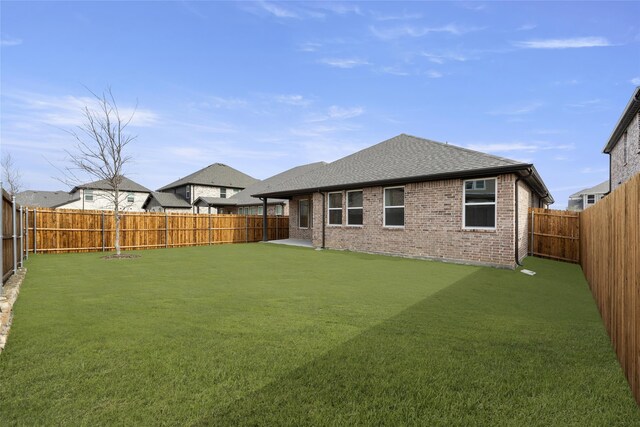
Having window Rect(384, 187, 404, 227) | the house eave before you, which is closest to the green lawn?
the house eave

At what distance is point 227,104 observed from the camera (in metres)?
17.7

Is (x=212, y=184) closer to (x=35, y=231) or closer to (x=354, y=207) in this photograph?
(x=35, y=231)

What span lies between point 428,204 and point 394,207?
1.58m

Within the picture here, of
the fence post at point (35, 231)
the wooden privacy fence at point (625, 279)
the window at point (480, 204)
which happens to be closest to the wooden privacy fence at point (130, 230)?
the fence post at point (35, 231)

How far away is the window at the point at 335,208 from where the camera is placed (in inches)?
617

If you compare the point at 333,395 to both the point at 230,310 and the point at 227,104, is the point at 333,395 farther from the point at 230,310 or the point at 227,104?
the point at 227,104

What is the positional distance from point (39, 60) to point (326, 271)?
1241 centimetres

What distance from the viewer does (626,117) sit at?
14078 mm

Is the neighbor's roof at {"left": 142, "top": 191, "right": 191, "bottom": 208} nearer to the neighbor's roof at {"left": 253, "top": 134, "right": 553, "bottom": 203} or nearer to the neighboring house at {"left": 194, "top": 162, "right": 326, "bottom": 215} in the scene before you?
the neighboring house at {"left": 194, "top": 162, "right": 326, "bottom": 215}

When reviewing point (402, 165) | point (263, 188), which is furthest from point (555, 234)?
point (263, 188)

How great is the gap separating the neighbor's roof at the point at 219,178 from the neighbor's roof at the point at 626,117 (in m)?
37.3

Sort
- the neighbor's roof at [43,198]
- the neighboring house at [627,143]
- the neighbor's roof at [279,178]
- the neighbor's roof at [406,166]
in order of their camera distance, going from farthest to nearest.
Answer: the neighbor's roof at [43,198]
the neighbor's roof at [279,178]
the neighboring house at [627,143]
the neighbor's roof at [406,166]

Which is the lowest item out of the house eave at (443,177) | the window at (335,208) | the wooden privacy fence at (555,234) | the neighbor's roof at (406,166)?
the wooden privacy fence at (555,234)

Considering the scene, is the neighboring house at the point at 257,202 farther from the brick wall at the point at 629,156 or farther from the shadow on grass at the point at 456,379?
the shadow on grass at the point at 456,379
